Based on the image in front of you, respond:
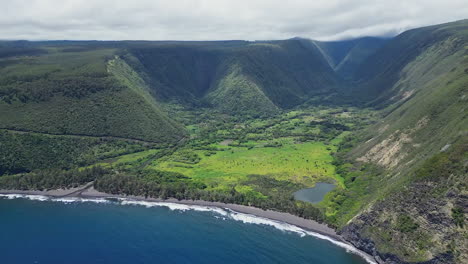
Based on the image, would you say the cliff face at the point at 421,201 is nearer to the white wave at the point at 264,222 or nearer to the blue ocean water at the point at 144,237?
the blue ocean water at the point at 144,237

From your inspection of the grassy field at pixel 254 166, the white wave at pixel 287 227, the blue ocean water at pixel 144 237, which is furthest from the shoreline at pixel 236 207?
the grassy field at pixel 254 166

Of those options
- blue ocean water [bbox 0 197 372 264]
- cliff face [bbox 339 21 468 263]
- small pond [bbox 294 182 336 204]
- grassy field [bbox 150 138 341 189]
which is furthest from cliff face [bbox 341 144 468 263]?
grassy field [bbox 150 138 341 189]

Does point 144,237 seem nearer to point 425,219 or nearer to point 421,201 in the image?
point 425,219

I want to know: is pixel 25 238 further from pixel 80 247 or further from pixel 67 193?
pixel 67 193

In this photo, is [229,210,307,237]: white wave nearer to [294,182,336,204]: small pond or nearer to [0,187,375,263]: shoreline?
[0,187,375,263]: shoreline

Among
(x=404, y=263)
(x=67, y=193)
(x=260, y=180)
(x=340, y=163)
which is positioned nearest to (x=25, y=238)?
(x=67, y=193)

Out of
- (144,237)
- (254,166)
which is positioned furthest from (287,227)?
(254,166)
